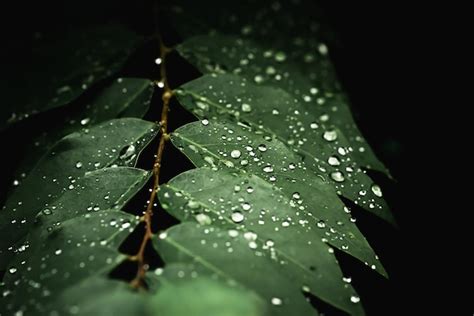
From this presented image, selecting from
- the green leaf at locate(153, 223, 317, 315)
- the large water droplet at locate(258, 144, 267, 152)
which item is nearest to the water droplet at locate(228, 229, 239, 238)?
the green leaf at locate(153, 223, 317, 315)

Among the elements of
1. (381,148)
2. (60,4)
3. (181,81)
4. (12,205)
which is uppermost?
(60,4)

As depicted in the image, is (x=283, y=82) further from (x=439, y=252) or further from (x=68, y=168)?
(x=439, y=252)

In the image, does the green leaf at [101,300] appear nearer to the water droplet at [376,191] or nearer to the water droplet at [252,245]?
the water droplet at [252,245]

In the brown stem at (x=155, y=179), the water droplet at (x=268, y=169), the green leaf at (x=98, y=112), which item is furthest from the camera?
the green leaf at (x=98, y=112)

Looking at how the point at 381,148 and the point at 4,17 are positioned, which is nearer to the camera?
the point at 4,17

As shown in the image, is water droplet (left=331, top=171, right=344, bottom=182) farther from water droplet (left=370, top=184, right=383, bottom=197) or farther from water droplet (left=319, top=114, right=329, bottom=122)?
water droplet (left=319, top=114, right=329, bottom=122)

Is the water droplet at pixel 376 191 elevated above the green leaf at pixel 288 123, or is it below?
below

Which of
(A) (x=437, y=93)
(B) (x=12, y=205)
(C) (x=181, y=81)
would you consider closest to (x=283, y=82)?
(C) (x=181, y=81)

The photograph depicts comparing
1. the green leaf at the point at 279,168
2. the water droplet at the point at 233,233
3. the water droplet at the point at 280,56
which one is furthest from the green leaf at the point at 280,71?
the water droplet at the point at 233,233
